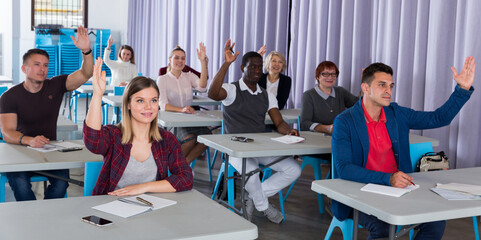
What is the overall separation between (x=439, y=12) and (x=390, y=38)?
580mm

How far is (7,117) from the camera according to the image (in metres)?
3.45

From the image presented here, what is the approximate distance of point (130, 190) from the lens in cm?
229

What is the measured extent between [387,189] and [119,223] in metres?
1.19

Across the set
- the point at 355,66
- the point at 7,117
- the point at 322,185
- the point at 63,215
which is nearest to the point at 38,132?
the point at 7,117

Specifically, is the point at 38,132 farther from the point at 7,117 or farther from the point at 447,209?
the point at 447,209

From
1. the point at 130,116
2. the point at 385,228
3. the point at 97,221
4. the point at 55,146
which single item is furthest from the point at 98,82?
the point at 385,228

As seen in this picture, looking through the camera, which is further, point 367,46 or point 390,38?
point 367,46

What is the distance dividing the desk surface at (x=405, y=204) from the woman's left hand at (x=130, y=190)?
2.54ft

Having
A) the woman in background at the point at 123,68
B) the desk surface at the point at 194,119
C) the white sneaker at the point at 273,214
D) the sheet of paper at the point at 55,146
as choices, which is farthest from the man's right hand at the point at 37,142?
the woman in background at the point at 123,68

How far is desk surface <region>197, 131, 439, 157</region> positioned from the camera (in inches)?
131

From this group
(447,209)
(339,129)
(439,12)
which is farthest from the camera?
(439,12)

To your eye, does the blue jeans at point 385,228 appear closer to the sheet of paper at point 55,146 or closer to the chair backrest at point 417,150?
the chair backrest at point 417,150

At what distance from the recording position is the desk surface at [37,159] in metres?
2.75

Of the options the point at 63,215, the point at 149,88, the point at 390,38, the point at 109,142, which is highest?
the point at 390,38
